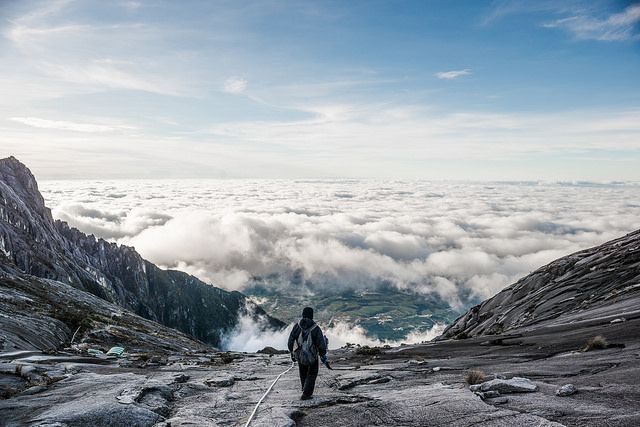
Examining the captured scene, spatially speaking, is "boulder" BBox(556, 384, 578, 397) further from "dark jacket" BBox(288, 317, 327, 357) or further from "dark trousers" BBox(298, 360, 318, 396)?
"dark trousers" BBox(298, 360, 318, 396)

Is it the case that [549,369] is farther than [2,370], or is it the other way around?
[2,370]

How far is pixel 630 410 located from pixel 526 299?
4938 cm

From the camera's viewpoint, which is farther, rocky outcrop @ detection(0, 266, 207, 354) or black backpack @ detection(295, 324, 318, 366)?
rocky outcrop @ detection(0, 266, 207, 354)

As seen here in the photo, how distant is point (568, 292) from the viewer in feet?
161

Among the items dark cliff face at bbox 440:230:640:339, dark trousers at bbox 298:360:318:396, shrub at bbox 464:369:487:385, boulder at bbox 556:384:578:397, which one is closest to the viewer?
boulder at bbox 556:384:578:397

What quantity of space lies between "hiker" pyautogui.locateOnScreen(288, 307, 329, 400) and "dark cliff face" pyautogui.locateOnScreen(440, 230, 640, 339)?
88.3 feet

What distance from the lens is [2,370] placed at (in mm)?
22797

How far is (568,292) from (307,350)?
43.2 m

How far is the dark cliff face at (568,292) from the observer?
135 feet

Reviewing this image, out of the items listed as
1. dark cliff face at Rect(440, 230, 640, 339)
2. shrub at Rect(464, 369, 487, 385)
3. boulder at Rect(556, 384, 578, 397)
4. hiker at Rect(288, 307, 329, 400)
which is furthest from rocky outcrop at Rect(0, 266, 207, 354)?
dark cliff face at Rect(440, 230, 640, 339)

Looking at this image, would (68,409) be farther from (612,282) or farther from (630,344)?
Result: (612,282)

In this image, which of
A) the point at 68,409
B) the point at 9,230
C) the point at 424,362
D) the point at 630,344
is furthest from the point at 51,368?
the point at 9,230

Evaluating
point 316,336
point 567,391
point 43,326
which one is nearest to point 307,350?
point 316,336

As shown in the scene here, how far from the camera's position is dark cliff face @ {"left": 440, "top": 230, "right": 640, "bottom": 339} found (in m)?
41.2
